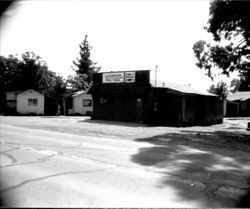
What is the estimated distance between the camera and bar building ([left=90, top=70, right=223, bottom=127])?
85.0ft

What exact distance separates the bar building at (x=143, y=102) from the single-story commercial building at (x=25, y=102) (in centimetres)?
1462

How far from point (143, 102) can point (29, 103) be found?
70.0ft

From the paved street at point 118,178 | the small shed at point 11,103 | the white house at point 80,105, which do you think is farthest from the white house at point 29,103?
the paved street at point 118,178

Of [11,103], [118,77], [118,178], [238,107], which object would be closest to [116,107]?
[118,77]

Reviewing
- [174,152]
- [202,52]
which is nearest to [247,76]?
[202,52]

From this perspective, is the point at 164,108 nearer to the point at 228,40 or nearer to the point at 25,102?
the point at 228,40

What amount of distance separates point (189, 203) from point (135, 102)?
2204 cm

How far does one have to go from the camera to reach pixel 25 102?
3984cm

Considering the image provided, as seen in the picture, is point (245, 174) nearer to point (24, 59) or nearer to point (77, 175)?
point (77, 175)

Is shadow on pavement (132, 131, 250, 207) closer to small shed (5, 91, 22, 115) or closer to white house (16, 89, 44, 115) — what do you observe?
white house (16, 89, 44, 115)

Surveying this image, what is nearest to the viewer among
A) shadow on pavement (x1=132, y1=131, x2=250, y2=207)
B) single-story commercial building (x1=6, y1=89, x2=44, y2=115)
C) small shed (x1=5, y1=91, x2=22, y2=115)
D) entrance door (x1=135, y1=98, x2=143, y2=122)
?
shadow on pavement (x1=132, y1=131, x2=250, y2=207)

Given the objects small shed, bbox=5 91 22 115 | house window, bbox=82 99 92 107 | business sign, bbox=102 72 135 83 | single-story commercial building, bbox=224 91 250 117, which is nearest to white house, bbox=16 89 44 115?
small shed, bbox=5 91 22 115

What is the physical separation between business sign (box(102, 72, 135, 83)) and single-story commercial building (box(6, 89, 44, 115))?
1599 centimetres

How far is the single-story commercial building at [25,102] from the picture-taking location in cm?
3947
